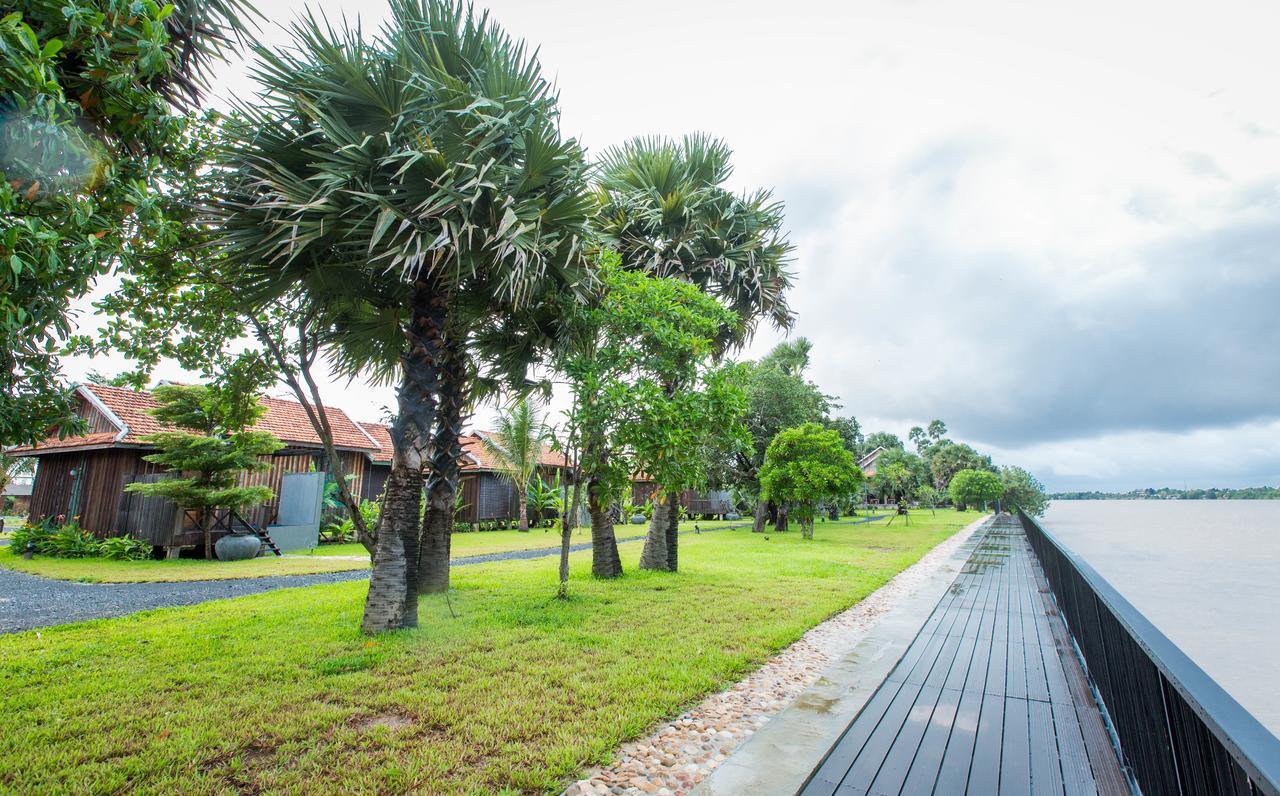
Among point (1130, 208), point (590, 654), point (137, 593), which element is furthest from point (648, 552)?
point (1130, 208)

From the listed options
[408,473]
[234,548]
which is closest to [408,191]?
[408,473]

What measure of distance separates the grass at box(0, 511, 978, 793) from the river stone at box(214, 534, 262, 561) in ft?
20.2

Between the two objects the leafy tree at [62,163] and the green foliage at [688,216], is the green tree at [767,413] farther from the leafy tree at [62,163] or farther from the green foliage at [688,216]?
the leafy tree at [62,163]

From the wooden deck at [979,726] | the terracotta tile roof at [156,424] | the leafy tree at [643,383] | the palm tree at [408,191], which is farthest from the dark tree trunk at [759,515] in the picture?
the palm tree at [408,191]

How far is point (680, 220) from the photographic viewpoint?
10016mm

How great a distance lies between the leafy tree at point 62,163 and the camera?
199 centimetres

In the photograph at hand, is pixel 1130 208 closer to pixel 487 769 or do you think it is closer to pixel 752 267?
pixel 752 267

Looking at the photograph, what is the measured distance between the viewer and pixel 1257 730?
1.27m

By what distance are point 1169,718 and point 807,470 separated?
644 inches

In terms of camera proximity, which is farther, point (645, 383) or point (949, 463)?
point (949, 463)

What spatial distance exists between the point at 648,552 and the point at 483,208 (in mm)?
6989

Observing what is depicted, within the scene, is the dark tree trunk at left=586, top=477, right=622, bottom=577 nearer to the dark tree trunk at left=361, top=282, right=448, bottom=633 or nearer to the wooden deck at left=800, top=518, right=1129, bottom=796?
the dark tree trunk at left=361, top=282, right=448, bottom=633

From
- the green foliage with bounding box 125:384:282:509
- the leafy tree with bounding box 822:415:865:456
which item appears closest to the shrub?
the green foliage with bounding box 125:384:282:509

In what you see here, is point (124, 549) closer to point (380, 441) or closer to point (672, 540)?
point (380, 441)
